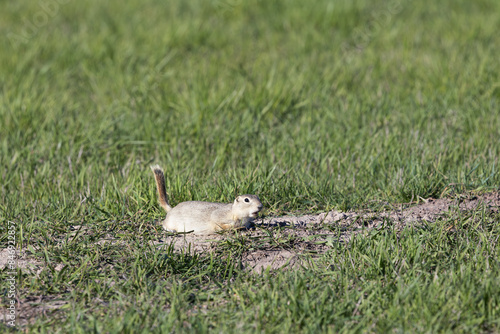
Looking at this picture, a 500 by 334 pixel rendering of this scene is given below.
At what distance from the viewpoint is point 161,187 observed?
3.98m

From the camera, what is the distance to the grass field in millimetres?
3113

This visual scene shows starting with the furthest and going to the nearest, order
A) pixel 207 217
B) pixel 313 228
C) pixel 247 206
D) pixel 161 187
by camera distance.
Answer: pixel 161 187 < pixel 313 228 < pixel 207 217 < pixel 247 206

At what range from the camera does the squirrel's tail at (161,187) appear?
3922 mm

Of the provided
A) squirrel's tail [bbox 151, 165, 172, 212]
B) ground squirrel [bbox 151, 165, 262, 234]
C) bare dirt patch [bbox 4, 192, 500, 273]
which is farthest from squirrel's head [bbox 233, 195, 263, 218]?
squirrel's tail [bbox 151, 165, 172, 212]

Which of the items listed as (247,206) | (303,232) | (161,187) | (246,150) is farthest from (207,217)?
(246,150)

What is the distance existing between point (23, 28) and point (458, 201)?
6361 millimetres

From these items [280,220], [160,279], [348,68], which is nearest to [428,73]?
[348,68]

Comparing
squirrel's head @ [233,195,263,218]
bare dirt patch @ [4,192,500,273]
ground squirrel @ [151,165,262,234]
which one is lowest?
bare dirt patch @ [4,192,500,273]

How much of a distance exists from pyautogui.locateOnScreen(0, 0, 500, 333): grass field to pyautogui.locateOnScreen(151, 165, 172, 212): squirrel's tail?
14 centimetres

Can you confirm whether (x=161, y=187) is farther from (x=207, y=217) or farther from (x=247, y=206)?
(x=247, y=206)

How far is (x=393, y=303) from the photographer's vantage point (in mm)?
3029

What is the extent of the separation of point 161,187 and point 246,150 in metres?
1.38

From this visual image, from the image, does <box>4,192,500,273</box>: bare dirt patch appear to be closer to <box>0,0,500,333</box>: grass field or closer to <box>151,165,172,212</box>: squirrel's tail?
<box>0,0,500,333</box>: grass field

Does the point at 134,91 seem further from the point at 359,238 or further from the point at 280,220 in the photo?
the point at 359,238
